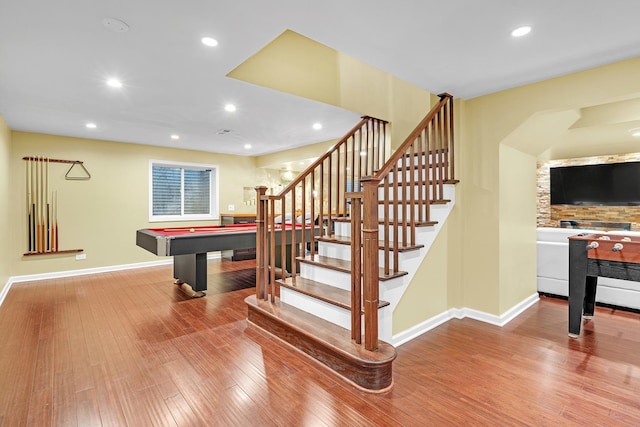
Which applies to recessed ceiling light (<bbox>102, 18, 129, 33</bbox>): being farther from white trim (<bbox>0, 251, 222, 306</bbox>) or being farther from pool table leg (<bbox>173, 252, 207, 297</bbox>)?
white trim (<bbox>0, 251, 222, 306</bbox>)

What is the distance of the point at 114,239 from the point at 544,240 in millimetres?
6782

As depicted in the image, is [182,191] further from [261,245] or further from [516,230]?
[516,230]

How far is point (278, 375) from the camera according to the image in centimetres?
223

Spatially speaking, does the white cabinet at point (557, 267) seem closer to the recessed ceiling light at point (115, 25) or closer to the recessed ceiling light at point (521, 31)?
the recessed ceiling light at point (521, 31)

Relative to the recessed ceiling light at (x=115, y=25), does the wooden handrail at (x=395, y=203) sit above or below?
below

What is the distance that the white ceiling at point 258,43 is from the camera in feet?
6.29

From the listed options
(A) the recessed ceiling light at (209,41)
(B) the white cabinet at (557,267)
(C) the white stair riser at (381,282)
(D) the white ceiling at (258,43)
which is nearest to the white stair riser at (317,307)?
(C) the white stair riser at (381,282)

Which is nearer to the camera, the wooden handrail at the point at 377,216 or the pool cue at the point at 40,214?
the wooden handrail at the point at 377,216

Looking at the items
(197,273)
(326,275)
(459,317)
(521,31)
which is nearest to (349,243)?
(326,275)

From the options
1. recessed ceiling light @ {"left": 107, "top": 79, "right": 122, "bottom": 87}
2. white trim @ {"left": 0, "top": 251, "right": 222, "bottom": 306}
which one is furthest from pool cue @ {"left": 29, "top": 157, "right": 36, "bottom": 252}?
recessed ceiling light @ {"left": 107, "top": 79, "right": 122, "bottom": 87}

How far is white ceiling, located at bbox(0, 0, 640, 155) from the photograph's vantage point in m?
1.92

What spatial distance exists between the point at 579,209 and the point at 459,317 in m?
5.62

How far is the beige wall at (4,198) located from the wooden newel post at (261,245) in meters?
3.51

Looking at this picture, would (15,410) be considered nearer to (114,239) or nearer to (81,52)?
(81,52)
